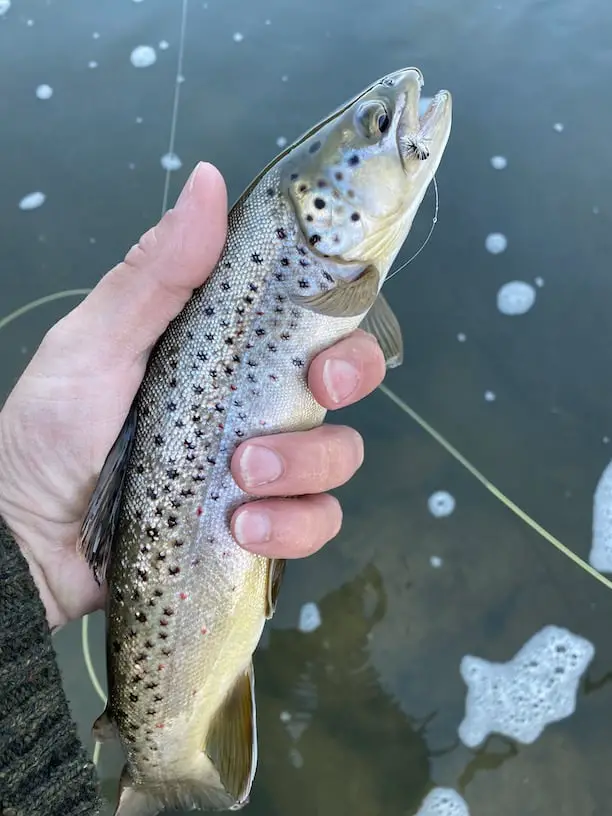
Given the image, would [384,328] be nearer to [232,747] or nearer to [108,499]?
[108,499]

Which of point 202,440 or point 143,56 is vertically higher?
point 143,56

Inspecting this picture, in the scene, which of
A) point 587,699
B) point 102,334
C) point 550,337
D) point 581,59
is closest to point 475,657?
point 587,699

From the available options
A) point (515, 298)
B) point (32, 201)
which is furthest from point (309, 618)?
point (32, 201)

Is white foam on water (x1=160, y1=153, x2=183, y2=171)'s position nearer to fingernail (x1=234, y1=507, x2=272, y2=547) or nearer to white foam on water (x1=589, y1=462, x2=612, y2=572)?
fingernail (x1=234, y1=507, x2=272, y2=547)

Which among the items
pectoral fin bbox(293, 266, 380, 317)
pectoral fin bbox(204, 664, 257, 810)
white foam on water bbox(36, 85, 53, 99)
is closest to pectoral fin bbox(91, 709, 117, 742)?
pectoral fin bbox(204, 664, 257, 810)

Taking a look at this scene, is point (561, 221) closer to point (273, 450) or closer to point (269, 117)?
point (269, 117)

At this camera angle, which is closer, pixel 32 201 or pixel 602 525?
pixel 602 525
